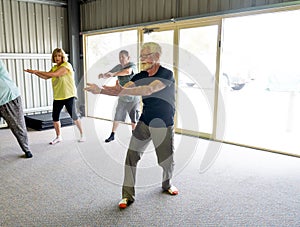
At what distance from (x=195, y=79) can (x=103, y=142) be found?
1.96 metres

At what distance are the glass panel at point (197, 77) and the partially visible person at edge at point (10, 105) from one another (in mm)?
2743

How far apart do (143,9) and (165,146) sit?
3.67 m

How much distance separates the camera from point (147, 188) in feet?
9.53

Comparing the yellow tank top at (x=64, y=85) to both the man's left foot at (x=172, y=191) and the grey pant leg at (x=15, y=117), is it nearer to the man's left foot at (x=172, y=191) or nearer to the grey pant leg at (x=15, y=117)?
the grey pant leg at (x=15, y=117)

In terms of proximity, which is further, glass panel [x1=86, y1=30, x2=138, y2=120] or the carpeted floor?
glass panel [x1=86, y1=30, x2=138, y2=120]

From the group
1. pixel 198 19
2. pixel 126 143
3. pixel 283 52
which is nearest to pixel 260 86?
pixel 283 52

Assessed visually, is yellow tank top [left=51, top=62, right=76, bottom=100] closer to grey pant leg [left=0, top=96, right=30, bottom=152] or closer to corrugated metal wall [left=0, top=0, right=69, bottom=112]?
grey pant leg [left=0, top=96, right=30, bottom=152]

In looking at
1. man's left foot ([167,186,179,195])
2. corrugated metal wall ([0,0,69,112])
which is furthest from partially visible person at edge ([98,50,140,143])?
corrugated metal wall ([0,0,69,112])

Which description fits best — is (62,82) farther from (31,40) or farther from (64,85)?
(31,40)

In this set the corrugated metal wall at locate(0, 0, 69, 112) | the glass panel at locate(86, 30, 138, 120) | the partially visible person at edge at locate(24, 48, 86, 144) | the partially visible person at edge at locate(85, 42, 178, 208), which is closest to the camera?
the partially visible person at edge at locate(85, 42, 178, 208)

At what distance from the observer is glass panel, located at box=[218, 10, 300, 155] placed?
424cm

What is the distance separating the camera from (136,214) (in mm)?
2371

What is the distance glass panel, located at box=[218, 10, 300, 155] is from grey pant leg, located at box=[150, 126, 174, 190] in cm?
223

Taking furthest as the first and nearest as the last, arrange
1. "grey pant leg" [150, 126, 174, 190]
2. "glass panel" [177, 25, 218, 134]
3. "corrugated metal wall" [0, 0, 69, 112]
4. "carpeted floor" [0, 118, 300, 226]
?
1. "corrugated metal wall" [0, 0, 69, 112]
2. "glass panel" [177, 25, 218, 134]
3. "grey pant leg" [150, 126, 174, 190]
4. "carpeted floor" [0, 118, 300, 226]
